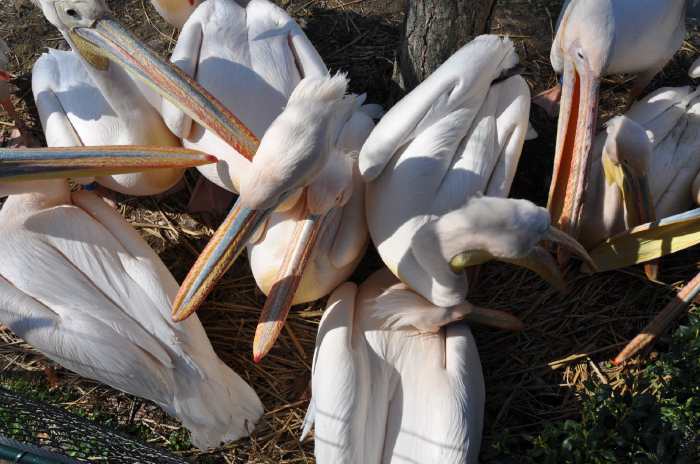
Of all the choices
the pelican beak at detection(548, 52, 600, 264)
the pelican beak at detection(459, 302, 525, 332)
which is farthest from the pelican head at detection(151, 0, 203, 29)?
the pelican beak at detection(459, 302, 525, 332)

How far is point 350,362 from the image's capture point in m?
1.91

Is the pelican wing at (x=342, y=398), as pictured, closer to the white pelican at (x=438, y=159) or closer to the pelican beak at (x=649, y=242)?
the white pelican at (x=438, y=159)

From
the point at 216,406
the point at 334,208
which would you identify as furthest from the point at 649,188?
the point at 216,406

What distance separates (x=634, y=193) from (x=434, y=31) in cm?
81

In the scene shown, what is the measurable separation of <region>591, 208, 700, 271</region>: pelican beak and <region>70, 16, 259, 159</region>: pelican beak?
44.8 inches

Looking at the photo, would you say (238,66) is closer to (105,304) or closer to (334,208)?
(334,208)

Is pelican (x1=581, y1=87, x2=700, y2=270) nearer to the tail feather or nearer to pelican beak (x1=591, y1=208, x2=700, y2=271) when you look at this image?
pelican beak (x1=591, y1=208, x2=700, y2=271)

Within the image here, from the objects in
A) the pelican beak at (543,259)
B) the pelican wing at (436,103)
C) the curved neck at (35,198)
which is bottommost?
the pelican beak at (543,259)

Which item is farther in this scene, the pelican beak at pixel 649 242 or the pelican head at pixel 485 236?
the pelican beak at pixel 649 242

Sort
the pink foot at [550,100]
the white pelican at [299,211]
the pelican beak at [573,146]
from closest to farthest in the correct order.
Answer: the white pelican at [299,211], the pelican beak at [573,146], the pink foot at [550,100]

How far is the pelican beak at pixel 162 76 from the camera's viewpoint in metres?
1.91

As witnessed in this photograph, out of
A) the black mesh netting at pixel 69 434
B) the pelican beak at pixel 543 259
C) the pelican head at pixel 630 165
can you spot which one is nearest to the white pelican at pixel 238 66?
the pelican beak at pixel 543 259

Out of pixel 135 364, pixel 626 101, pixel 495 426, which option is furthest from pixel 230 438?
pixel 626 101

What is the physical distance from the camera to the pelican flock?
1866mm
